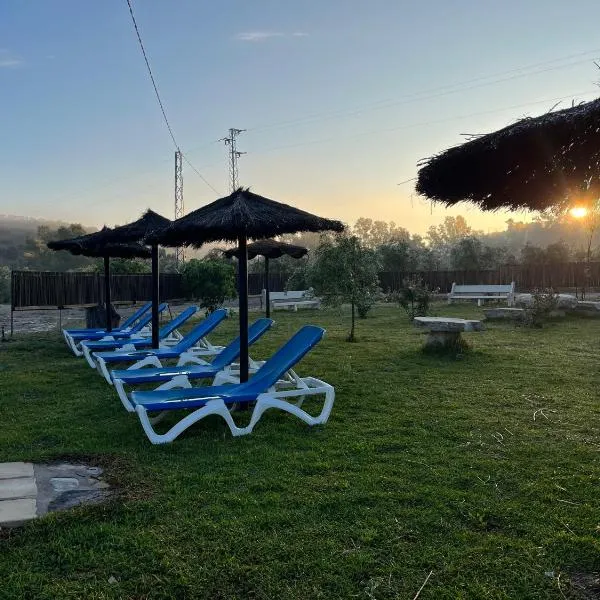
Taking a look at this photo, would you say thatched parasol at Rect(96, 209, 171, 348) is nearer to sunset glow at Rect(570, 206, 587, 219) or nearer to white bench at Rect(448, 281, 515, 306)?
sunset glow at Rect(570, 206, 587, 219)

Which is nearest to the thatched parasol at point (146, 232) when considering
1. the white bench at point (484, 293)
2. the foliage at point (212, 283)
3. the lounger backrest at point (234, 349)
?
the lounger backrest at point (234, 349)

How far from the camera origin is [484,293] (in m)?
21.8

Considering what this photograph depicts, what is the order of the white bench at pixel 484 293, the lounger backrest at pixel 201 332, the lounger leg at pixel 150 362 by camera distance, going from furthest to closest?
the white bench at pixel 484 293 → the lounger backrest at pixel 201 332 → the lounger leg at pixel 150 362

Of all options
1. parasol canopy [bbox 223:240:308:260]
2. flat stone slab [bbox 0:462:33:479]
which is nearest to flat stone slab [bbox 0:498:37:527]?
flat stone slab [bbox 0:462:33:479]

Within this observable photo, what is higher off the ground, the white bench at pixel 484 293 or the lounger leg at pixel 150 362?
the white bench at pixel 484 293

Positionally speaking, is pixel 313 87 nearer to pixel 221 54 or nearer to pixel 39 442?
pixel 221 54

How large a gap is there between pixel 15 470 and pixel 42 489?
0.46 meters

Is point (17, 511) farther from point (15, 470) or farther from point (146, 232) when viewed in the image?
point (146, 232)

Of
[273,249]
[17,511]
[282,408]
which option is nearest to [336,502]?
[282,408]

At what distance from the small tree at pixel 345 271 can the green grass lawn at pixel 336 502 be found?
514 centimetres

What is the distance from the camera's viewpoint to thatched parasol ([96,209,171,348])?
8039mm

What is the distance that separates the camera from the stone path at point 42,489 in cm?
323

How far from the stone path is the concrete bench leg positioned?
644cm

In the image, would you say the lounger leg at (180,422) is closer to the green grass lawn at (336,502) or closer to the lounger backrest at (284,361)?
the green grass lawn at (336,502)
